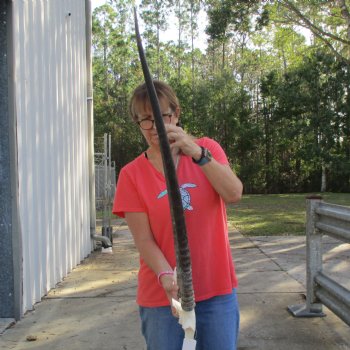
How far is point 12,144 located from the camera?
441 centimetres

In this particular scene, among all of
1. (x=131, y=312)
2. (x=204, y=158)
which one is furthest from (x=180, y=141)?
(x=131, y=312)

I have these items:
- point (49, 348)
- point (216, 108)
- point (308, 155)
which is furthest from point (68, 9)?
point (216, 108)

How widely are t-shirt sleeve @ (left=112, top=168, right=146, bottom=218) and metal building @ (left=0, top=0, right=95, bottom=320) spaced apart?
265 cm

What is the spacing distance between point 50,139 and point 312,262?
3.37 meters

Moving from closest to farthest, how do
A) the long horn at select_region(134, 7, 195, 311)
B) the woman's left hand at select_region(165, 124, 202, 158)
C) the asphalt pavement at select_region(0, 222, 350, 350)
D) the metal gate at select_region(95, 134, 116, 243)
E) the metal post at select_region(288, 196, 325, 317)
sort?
the long horn at select_region(134, 7, 195, 311), the woman's left hand at select_region(165, 124, 202, 158), the asphalt pavement at select_region(0, 222, 350, 350), the metal post at select_region(288, 196, 325, 317), the metal gate at select_region(95, 134, 116, 243)

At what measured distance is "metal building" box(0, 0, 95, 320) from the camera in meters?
4.42

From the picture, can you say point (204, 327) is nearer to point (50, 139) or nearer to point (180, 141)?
point (180, 141)

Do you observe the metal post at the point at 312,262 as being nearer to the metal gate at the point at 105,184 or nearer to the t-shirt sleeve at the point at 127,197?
the t-shirt sleeve at the point at 127,197

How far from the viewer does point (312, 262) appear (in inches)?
173

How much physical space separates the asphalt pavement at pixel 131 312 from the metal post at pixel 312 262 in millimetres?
99

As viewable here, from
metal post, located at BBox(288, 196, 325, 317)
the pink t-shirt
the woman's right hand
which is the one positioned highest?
the pink t-shirt

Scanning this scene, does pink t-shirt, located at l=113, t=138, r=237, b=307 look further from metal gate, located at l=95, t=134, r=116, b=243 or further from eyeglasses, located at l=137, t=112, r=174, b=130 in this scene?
metal gate, located at l=95, t=134, r=116, b=243

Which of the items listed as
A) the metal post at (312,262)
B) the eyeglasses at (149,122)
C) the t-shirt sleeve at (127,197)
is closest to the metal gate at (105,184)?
the metal post at (312,262)

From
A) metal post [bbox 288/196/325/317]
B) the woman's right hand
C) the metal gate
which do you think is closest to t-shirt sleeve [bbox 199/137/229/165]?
the woman's right hand
